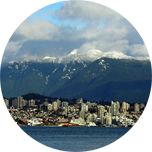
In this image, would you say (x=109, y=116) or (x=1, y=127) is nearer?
(x=1, y=127)

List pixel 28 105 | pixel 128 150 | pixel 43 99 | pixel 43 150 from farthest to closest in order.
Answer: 1. pixel 43 99
2. pixel 28 105
3. pixel 43 150
4. pixel 128 150

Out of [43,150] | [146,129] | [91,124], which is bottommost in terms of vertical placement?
[91,124]

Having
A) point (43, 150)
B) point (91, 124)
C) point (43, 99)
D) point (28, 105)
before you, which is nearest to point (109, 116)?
point (91, 124)

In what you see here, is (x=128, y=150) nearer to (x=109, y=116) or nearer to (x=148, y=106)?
(x=148, y=106)

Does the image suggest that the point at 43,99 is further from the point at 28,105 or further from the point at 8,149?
the point at 8,149

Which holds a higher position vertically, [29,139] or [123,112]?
[29,139]

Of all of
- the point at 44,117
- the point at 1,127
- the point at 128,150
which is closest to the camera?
the point at 1,127

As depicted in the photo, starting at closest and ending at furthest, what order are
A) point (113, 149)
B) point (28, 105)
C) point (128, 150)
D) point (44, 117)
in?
point (128, 150) < point (113, 149) < point (44, 117) < point (28, 105)

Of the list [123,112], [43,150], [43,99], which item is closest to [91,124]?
[123,112]

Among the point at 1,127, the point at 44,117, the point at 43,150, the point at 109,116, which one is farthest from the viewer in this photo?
the point at 44,117
